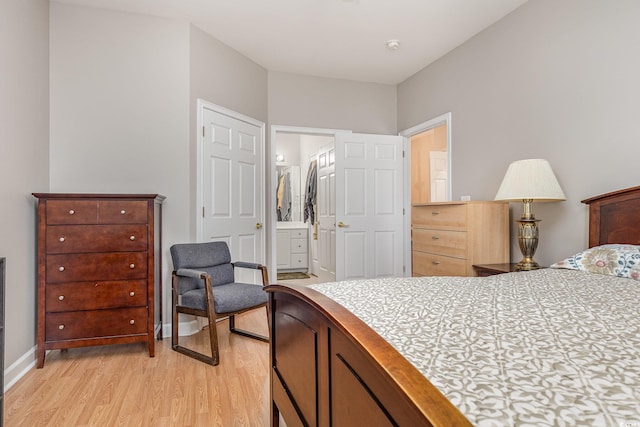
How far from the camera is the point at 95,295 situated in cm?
255

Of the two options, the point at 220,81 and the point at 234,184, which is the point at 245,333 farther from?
the point at 220,81

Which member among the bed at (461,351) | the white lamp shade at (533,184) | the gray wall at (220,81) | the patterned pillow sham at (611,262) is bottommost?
the bed at (461,351)

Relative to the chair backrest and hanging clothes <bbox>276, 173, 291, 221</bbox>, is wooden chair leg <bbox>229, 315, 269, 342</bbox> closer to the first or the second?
the chair backrest

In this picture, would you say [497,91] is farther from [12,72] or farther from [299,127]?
[12,72]

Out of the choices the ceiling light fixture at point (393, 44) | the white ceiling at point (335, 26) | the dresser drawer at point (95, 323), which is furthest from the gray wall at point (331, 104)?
the dresser drawer at point (95, 323)

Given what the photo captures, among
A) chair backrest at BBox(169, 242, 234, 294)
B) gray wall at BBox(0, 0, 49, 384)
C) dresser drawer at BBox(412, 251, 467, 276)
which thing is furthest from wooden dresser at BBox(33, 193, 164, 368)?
dresser drawer at BBox(412, 251, 467, 276)

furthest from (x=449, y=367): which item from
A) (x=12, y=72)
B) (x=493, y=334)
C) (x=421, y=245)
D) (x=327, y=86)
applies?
(x=327, y=86)

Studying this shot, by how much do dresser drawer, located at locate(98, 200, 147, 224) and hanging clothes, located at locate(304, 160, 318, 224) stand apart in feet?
11.8

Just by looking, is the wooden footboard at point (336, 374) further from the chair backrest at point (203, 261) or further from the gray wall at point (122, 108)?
Answer: the gray wall at point (122, 108)

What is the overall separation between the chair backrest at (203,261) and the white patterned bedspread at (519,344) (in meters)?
1.85

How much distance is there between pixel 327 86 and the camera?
4.54m

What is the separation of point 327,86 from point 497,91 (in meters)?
2.05

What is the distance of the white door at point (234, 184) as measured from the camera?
342 cm

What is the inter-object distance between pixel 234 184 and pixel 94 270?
155 centimetres
